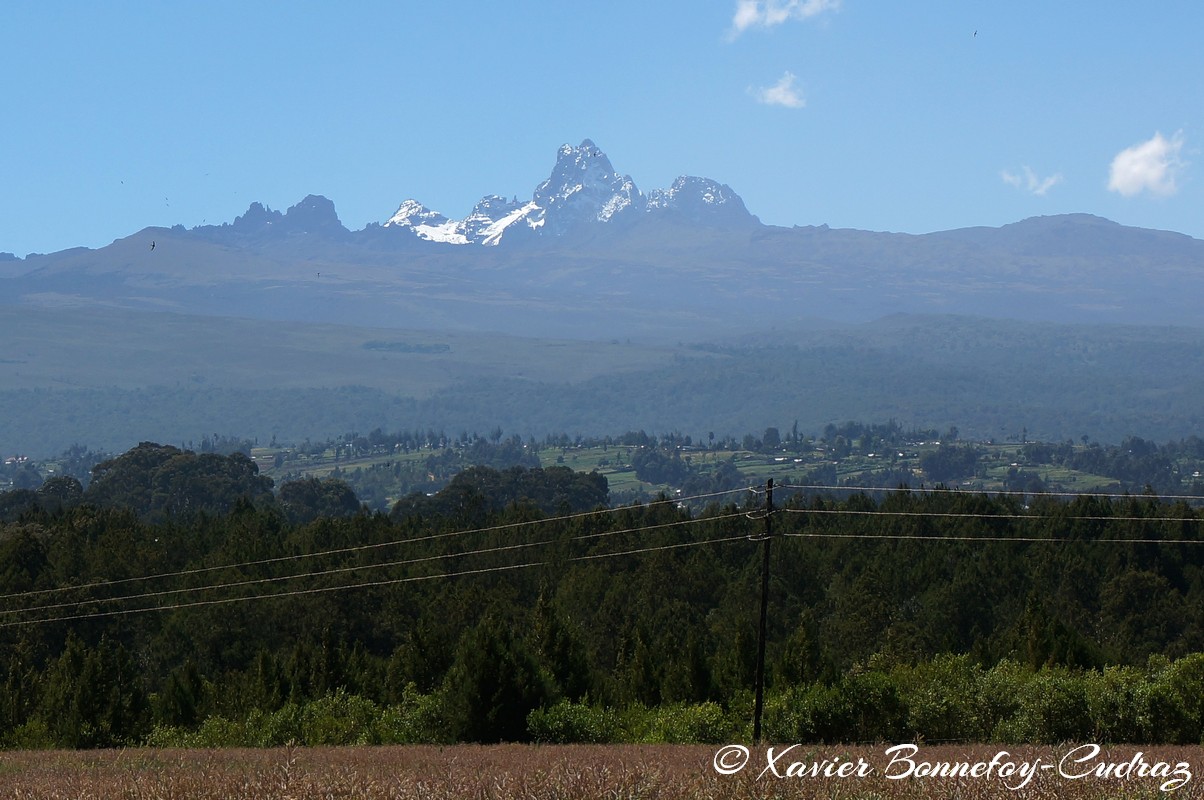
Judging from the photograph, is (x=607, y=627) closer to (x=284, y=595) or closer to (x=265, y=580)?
(x=284, y=595)

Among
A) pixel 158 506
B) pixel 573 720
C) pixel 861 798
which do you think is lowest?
pixel 158 506

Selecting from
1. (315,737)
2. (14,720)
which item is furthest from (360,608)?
(315,737)

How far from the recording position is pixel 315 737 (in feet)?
193

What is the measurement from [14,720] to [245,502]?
2929 inches

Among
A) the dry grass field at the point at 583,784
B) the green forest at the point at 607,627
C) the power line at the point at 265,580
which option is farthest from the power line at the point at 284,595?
the dry grass field at the point at 583,784

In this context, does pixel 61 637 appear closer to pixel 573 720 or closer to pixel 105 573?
pixel 105 573

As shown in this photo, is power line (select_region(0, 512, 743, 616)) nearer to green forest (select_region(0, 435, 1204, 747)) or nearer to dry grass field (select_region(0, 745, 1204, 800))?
green forest (select_region(0, 435, 1204, 747))

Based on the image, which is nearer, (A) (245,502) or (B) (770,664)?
(B) (770,664)

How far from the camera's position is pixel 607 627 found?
92688mm

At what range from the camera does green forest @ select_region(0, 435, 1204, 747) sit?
189 ft

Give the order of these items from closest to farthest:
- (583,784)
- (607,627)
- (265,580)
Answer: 1. (583,784)
2. (607,627)
3. (265,580)

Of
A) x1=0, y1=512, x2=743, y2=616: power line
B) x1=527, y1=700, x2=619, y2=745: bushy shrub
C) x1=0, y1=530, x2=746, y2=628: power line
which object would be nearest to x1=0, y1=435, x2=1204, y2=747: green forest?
x1=527, y1=700, x2=619, y2=745: bushy shrub

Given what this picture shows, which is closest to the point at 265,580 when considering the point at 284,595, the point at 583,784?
the point at 284,595

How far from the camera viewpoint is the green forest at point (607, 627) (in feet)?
189
